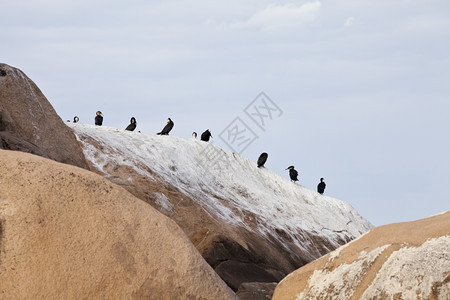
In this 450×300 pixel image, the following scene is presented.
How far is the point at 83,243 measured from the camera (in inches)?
301

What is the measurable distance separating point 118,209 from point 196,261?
942 millimetres

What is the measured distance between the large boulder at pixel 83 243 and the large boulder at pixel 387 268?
50.0 inches

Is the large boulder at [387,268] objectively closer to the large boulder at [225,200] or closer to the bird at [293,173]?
the large boulder at [225,200]

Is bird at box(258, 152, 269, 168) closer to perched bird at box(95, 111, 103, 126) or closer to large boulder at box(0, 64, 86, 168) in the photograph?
perched bird at box(95, 111, 103, 126)

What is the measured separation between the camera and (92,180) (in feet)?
26.5

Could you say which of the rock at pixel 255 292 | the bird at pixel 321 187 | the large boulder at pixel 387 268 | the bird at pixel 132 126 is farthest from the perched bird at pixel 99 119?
the large boulder at pixel 387 268

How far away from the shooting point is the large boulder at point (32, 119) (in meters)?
14.4

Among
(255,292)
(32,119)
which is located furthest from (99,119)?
(255,292)

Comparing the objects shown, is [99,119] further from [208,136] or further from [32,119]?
[32,119]

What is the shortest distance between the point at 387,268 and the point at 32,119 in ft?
27.7

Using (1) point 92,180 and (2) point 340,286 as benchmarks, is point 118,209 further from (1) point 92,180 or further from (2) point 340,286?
(2) point 340,286

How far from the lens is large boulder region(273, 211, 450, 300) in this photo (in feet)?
27.0

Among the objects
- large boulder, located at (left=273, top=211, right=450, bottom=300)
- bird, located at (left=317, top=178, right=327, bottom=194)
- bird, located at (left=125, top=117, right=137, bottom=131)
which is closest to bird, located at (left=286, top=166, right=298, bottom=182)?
bird, located at (left=317, top=178, right=327, bottom=194)

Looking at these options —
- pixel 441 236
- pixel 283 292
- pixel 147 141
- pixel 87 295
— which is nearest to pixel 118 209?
pixel 87 295
